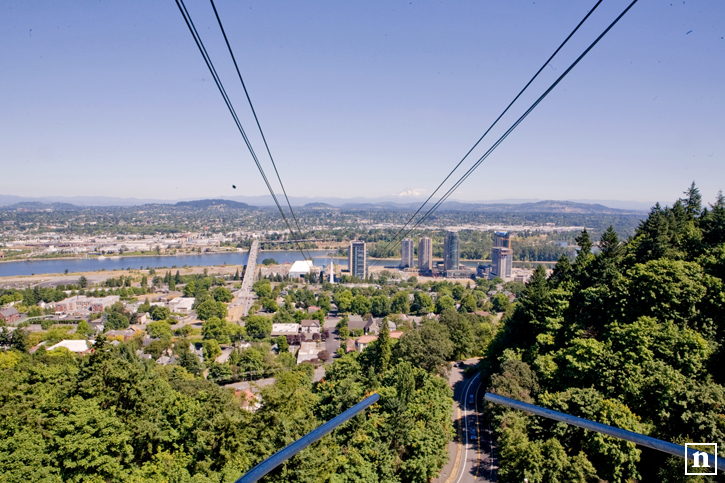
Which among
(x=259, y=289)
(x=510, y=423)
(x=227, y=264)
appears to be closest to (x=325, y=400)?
(x=510, y=423)

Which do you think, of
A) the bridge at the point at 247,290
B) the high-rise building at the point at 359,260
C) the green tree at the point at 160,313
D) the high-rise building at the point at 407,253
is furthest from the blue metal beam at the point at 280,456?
the high-rise building at the point at 407,253

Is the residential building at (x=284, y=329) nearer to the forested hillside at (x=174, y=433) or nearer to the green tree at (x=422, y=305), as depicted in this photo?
the green tree at (x=422, y=305)

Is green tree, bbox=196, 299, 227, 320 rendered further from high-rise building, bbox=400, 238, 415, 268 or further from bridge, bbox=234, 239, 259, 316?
high-rise building, bbox=400, 238, 415, 268

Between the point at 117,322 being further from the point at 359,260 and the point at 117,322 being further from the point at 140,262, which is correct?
the point at 140,262

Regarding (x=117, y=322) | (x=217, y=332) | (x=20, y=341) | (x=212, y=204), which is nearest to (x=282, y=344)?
(x=217, y=332)

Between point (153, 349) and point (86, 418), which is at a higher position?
point (86, 418)

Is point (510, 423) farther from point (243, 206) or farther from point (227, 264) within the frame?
point (243, 206)
